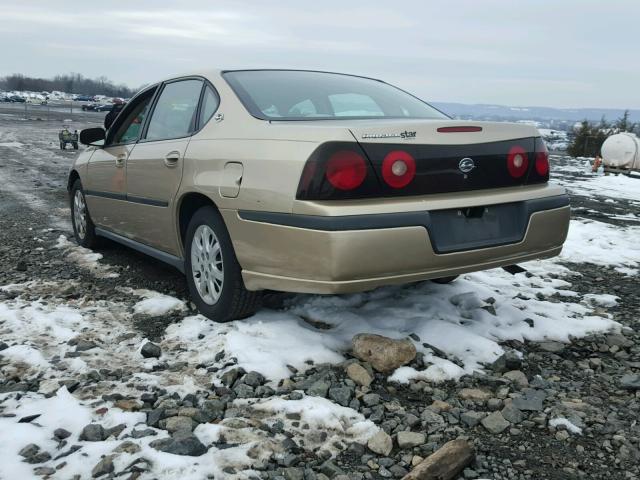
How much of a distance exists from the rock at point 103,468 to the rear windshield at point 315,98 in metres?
1.89

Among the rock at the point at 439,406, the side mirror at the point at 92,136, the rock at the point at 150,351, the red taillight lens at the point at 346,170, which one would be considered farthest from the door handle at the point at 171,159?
the rock at the point at 439,406

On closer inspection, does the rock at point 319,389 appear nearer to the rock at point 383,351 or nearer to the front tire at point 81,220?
the rock at point 383,351

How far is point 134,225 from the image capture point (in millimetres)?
4438

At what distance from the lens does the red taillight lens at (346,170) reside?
2.77 m

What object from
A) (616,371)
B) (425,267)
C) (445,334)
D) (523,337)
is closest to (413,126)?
(425,267)

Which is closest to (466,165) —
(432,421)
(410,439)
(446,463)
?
(432,421)

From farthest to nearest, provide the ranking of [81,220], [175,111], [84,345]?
[81,220]
[175,111]
[84,345]

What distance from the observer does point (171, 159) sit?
12.4ft

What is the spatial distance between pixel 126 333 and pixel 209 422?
3.87ft

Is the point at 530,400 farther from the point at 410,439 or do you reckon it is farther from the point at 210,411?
the point at 210,411

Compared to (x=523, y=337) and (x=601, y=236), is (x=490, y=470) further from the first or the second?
(x=601, y=236)

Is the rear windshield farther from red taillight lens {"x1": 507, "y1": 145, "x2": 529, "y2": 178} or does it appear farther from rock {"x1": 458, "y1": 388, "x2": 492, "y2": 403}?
rock {"x1": 458, "y1": 388, "x2": 492, "y2": 403}

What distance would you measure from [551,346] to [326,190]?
166 cm

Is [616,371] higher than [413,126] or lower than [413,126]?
lower
